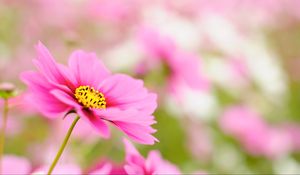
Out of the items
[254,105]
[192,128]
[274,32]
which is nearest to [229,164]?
[192,128]

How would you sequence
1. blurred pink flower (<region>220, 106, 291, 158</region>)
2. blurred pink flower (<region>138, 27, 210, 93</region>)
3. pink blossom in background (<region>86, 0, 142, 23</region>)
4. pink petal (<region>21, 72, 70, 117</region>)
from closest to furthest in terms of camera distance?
pink petal (<region>21, 72, 70, 117</region>), blurred pink flower (<region>138, 27, 210, 93</region>), blurred pink flower (<region>220, 106, 291, 158</region>), pink blossom in background (<region>86, 0, 142, 23</region>)

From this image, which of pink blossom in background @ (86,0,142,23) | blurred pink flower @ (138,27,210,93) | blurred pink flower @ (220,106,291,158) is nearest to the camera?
blurred pink flower @ (138,27,210,93)

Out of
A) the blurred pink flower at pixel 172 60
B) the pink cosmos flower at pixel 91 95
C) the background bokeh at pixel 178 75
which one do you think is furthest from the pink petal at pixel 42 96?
the blurred pink flower at pixel 172 60

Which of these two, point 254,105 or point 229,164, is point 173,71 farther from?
point 254,105

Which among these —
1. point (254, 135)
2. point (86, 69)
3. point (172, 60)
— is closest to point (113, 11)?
point (254, 135)

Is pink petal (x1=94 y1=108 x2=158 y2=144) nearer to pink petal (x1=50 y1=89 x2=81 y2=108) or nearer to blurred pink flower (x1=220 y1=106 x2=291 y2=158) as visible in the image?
pink petal (x1=50 y1=89 x2=81 y2=108)

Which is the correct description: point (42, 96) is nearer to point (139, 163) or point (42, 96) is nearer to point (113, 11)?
point (139, 163)

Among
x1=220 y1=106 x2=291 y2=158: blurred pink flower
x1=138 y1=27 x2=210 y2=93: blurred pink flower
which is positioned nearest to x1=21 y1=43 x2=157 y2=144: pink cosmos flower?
x1=138 y1=27 x2=210 y2=93: blurred pink flower
